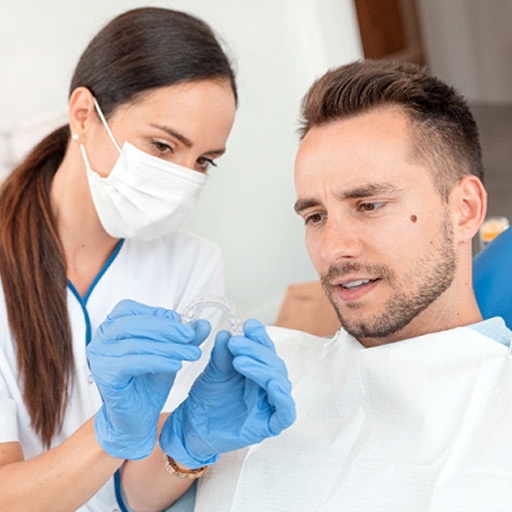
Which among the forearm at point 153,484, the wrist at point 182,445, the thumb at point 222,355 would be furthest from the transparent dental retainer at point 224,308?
A: the forearm at point 153,484

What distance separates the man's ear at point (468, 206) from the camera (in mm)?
1408

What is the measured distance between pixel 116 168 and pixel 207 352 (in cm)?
38

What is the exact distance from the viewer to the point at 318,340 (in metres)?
1.59

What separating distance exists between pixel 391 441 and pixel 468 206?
403 mm

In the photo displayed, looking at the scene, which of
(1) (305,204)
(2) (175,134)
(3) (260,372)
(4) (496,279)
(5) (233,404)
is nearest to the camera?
(3) (260,372)

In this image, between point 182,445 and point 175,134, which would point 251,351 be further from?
point 175,134

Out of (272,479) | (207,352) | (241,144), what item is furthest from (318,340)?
(241,144)

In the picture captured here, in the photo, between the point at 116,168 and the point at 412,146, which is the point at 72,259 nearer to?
the point at 116,168

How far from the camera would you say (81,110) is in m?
1.59

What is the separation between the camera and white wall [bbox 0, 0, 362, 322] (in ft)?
8.16

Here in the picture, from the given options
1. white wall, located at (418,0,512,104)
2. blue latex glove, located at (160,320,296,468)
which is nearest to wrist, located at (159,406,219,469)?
blue latex glove, located at (160,320,296,468)

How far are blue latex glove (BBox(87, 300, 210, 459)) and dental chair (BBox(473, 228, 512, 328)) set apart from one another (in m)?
0.63

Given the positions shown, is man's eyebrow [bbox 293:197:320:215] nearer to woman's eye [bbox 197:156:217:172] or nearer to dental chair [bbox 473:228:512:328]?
woman's eye [bbox 197:156:217:172]

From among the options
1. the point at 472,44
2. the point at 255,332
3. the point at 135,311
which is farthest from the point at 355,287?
the point at 472,44
